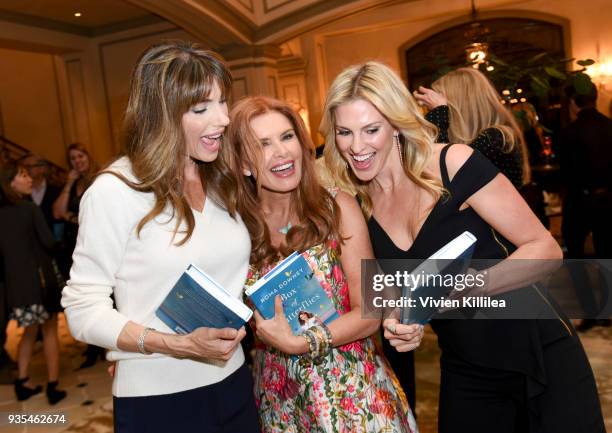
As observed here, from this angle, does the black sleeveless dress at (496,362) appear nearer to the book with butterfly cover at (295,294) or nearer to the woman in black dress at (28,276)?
the book with butterfly cover at (295,294)

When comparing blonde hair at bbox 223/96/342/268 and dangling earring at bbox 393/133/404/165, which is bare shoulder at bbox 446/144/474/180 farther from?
blonde hair at bbox 223/96/342/268

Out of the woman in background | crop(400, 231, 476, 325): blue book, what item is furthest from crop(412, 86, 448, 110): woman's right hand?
crop(400, 231, 476, 325): blue book

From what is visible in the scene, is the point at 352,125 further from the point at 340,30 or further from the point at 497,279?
the point at 340,30

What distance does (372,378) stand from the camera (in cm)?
184

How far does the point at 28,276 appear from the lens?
437 centimetres

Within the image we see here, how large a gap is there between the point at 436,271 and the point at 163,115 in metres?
0.80

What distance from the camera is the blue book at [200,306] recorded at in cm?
141

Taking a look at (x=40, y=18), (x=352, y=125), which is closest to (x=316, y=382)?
(x=352, y=125)

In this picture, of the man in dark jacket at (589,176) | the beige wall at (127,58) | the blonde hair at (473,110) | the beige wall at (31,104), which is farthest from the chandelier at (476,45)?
the beige wall at (31,104)

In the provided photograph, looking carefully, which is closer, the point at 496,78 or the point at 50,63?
the point at 496,78

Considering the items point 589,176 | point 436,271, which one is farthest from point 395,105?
point 589,176

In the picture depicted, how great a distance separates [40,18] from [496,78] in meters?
7.27

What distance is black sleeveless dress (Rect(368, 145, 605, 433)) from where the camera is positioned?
171cm

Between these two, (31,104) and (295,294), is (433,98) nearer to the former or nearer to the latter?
(295,294)
